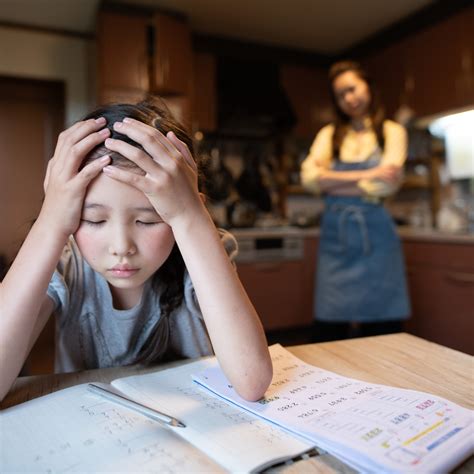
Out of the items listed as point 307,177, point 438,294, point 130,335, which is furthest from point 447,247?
point 130,335

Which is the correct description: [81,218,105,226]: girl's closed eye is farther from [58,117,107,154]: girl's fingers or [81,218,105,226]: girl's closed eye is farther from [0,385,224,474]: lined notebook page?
[0,385,224,474]: lined notebook page

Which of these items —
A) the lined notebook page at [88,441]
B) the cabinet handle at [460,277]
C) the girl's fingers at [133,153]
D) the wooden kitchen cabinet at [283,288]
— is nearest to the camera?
the lined notebook page at [88,441]

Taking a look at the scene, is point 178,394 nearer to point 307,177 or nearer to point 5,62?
point 307,177

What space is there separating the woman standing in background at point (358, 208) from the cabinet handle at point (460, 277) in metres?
0.50

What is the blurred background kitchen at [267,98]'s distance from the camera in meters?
2.45

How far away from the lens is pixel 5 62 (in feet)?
9.05

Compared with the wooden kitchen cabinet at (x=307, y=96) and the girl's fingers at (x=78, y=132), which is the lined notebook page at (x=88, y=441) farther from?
the wooden kitchen cabinet at (x=307, y=96)

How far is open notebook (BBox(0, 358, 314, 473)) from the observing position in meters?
0.35

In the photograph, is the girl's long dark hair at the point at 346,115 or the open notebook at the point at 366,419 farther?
the girl's long dark hair at the point at 346,115

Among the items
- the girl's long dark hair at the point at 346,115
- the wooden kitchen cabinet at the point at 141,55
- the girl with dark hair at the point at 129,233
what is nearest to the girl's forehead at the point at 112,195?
the girl with dark hair at the point at 129,233

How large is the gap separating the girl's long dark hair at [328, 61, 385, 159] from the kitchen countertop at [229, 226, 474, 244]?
748mm

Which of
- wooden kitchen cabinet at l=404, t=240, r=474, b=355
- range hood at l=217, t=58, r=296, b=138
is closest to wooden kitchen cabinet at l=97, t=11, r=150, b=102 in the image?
range hood at l=217, t=58, r=296, b=138

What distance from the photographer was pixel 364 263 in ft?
5.71

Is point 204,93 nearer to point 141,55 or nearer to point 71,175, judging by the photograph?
point 141,55
